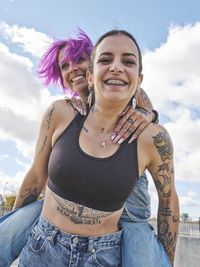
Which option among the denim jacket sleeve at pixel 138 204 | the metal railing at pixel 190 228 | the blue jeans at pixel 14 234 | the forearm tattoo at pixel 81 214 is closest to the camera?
the forearm tattoo at pixel 81 214

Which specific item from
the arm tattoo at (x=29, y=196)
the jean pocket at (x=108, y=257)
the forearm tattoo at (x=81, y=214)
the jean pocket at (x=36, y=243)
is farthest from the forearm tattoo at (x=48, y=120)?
the jean pocket at (x=108, y=257)

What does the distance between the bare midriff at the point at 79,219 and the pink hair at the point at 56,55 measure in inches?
72.0

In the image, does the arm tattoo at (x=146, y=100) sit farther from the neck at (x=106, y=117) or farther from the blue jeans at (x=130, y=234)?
the blue jeans at (x=130, y=234)

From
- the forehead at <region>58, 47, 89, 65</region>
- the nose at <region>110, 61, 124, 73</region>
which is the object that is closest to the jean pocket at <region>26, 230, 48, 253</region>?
the nose at <region>110, 61, 124, 73</region>

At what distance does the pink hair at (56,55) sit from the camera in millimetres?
3031

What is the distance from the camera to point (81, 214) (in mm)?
1766

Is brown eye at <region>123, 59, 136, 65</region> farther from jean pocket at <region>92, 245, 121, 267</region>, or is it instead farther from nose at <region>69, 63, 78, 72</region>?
jean pocket at <region>92, 245, 121, 267</region>

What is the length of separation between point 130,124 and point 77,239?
3.20ft

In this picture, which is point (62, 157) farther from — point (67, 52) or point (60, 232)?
point (67, 52)

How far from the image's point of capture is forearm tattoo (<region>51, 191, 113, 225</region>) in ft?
5.77

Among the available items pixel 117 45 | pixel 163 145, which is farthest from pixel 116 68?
pixel 163 145

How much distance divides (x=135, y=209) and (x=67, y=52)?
2028mm

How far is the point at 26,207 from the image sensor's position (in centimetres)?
216

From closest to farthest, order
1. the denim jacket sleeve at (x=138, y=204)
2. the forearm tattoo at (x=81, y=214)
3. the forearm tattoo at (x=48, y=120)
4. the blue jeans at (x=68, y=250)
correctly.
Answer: the blue jeans at (x=68, y=250), the forearm tattoo at (x=81, y=214), the denim jacket sleeve at (x=138, y=204), the forearm tattoo at (x=48, y=120)
